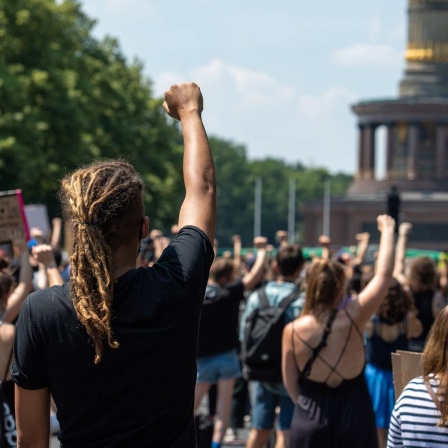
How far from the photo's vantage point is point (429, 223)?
278ft

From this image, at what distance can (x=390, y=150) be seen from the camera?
9344cm

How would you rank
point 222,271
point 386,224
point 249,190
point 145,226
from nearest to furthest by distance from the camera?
point 145,226 < point 386,224 < point 222,271 < point 249,190

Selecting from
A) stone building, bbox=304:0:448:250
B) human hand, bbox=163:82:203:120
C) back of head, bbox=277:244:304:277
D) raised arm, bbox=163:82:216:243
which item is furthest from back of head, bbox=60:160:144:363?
stone building, bbox=304:0:448:250

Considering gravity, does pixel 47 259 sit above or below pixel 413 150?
above

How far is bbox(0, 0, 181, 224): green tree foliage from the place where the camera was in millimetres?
39156

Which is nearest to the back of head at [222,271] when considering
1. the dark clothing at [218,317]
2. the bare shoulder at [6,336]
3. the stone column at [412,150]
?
the dark clothing at [218,317]

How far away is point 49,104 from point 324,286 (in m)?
36.1

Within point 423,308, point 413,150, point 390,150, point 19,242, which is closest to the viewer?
point 19,242

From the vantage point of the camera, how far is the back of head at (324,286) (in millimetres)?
7191

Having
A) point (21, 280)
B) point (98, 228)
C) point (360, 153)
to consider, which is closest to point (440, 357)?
point (98, 228)

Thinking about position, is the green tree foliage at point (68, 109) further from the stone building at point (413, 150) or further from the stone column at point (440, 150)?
the stone column at point (440, 150)

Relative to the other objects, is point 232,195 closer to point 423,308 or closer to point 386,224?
point 423,308

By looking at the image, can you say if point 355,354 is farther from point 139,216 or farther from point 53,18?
point 53,18

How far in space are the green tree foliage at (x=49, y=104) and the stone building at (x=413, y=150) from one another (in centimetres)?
3190
